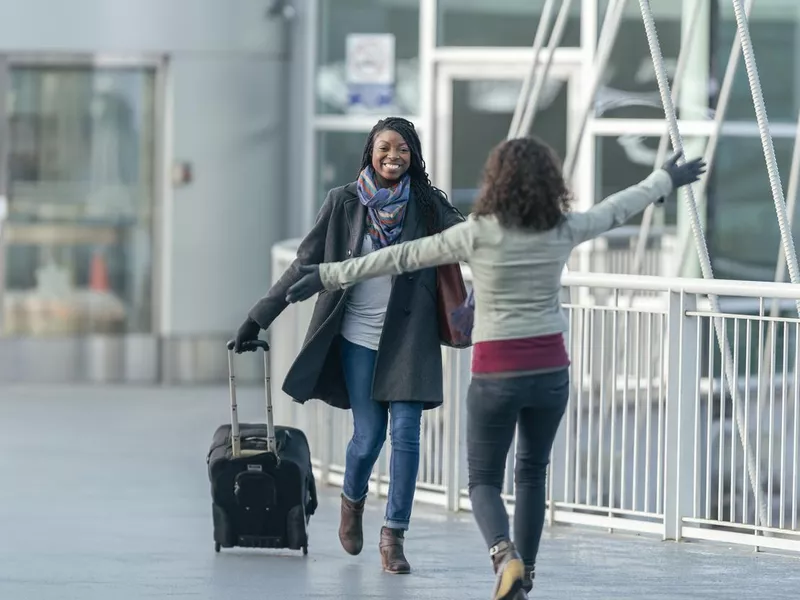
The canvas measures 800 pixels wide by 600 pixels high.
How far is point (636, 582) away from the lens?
7.44 metres

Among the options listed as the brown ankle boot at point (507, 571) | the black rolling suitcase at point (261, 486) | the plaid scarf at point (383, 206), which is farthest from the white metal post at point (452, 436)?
the brown ankle boot at point (507, 571)

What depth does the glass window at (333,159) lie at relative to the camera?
16000 mm

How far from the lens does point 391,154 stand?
7.20 metres

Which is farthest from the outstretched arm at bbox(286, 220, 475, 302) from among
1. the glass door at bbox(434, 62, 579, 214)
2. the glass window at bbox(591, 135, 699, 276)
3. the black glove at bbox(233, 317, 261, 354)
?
the glass door at bbox(434, 62, 579, 214)

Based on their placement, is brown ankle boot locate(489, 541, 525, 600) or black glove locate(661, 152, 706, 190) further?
black glove locate(661, 152, 706, 190)

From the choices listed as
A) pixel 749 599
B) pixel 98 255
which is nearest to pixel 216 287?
pixel 98 255

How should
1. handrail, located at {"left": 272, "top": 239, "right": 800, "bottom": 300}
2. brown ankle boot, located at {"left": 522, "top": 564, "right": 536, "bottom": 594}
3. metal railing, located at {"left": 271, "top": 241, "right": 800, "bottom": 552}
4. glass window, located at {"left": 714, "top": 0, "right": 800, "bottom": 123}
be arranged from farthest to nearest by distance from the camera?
glass window, located at {"left": 714, "top": 0, "right": 800, "bottom": 123}
metal railing, located at {"left": 271, "top": 241, "right": 800, "bottom": 552}
handrail, located at {"left": 272, "top": 239, "right": 800, "bottom": 300}
brown ankle boot, located at {"left": 522, "top": 564, "right": 536, "bottom": 594}

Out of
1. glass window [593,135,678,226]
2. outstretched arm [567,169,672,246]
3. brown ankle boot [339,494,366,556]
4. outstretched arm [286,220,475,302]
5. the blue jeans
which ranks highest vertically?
glass window [593,135,678,226]

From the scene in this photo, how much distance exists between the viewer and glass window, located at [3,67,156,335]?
15430 mm

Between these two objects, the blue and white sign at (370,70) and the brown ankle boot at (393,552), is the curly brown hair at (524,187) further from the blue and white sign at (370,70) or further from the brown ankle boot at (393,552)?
the blue and white sign at (370,70)

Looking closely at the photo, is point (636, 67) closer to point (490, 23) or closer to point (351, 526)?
point (490, 23)

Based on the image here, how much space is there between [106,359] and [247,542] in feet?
26.0

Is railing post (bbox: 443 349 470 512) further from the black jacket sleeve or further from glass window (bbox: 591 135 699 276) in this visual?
glass window (bbox: 591 135 699 276)

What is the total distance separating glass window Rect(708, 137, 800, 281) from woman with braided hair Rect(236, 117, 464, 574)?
8.73 metres
